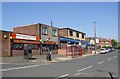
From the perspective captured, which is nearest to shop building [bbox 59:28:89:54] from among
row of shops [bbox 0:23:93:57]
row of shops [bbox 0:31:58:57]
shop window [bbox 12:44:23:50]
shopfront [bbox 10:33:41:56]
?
row of shops [bbox 0:23:93:57]

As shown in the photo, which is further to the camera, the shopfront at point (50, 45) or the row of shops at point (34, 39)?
the shopfront at point (50, 45)

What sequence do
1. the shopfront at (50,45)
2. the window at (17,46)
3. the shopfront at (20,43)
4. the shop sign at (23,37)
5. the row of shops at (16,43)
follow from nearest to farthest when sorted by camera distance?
the row of shops at (16,43) < the shopfront at (20,43) < the window at (17,46) < the shop sign at (23,37) < the shopfront at (50,45)

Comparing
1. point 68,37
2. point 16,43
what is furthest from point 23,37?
point 68,37

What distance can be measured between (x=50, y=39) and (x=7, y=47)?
18834 millimetres

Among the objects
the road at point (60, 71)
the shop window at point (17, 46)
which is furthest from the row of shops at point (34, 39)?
A: the road at point (60, 71)

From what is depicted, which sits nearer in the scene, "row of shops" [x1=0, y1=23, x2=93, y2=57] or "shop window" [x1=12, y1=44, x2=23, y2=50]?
"row of shops" [x1=0, y1=23, x2=93, y2=57]

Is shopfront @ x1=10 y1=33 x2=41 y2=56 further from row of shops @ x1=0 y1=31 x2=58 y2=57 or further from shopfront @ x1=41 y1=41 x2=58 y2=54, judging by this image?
shopfront @ x1=41 y1=41 x2=58 y2=54

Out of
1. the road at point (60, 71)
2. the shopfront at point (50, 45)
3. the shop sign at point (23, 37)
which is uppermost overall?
the shop sign at point (23, 37)

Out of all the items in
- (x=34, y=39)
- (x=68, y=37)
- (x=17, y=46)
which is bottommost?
(x=17, y=46)

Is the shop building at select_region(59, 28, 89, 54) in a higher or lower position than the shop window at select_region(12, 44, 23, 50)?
higher

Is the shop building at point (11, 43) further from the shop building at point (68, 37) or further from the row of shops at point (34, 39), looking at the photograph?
the shop building at point (68, 37)

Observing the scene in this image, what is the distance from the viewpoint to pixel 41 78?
13.8 metres

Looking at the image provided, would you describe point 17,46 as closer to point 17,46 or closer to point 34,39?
point 17,46

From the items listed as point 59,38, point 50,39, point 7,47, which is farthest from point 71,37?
point 7,47
